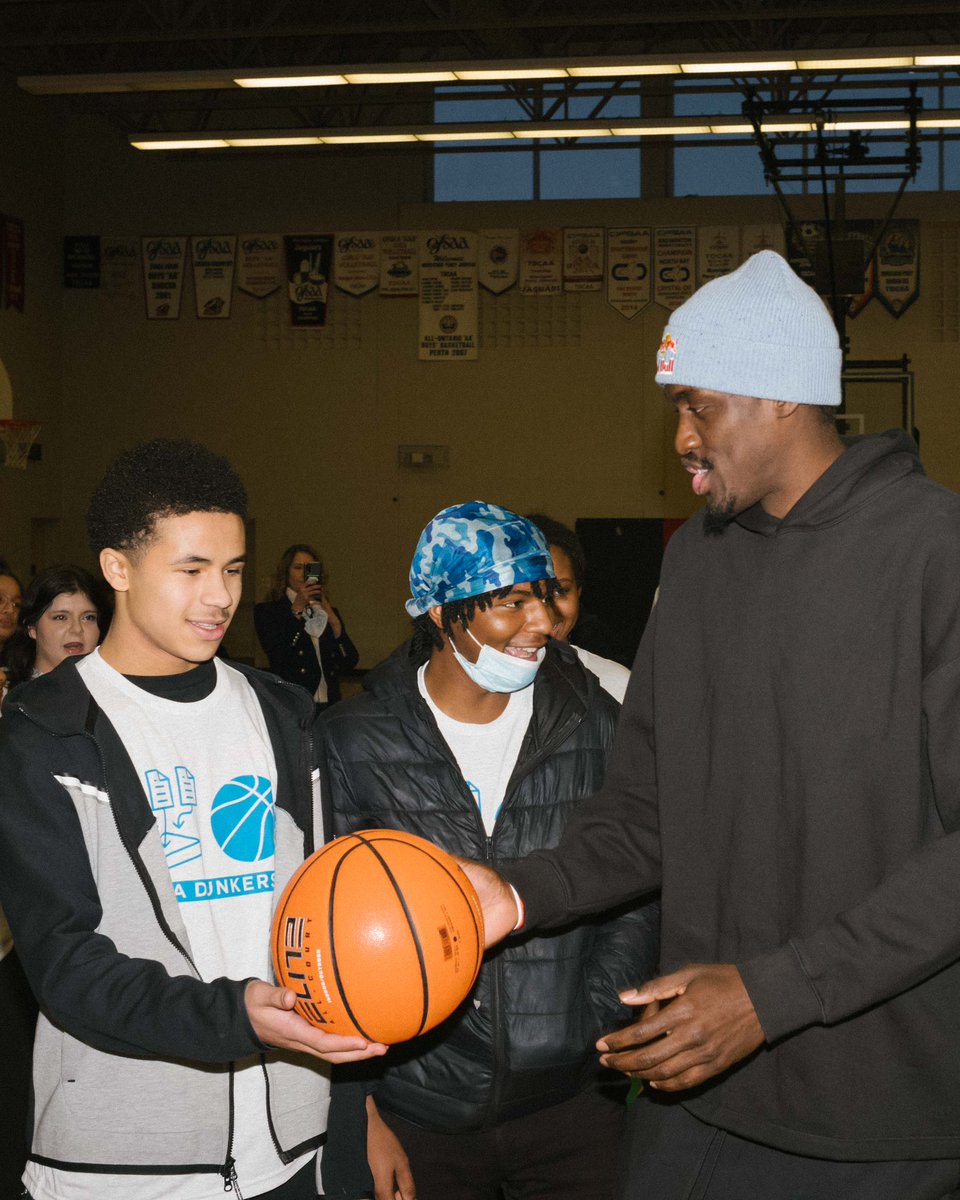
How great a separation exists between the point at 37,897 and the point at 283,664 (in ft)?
23.7

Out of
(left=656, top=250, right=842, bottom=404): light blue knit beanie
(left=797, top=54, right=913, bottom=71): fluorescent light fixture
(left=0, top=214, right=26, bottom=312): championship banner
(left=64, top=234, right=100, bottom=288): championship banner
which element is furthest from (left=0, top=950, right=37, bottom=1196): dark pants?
(left=64, top=234, right=100, bottom=288): championship banner

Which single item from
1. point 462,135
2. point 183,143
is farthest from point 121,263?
point 462,135

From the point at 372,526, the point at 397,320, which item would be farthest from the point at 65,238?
the point at 372,526

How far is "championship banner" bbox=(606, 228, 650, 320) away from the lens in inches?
596

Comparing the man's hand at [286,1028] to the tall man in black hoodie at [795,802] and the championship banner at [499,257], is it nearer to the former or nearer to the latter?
the tall man in black hoodie at [795,802]

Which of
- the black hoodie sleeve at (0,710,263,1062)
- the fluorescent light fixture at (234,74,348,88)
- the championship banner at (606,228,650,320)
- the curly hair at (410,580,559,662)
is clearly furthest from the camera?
the championship banner at (606,228,650,320)

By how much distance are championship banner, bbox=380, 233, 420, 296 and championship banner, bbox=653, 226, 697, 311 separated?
2.88 m

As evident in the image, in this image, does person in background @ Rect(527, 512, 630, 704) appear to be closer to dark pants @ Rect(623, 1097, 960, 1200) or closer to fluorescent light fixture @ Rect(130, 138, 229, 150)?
dark pants @ Rect(623, 1097, 960, 1200)

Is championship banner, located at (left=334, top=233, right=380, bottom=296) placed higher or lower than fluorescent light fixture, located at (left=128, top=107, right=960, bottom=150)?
lower

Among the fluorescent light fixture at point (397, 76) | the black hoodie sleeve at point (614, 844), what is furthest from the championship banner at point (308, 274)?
the black hoodie sleeve at point (614, 844)

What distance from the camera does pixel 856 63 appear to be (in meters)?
9.79

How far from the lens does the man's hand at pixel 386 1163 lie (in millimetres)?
2529

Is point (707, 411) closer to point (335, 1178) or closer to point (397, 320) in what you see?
point (335, 1178)

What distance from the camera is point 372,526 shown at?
15688 millimetres
